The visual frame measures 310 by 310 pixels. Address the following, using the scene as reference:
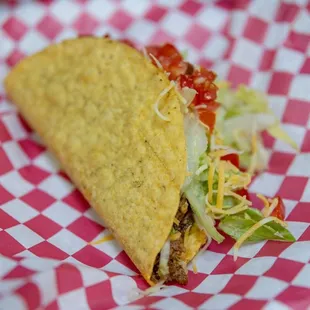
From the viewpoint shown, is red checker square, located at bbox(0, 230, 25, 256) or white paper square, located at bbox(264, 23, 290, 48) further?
white paper square, located at bbox(264, 23, 290, 48)

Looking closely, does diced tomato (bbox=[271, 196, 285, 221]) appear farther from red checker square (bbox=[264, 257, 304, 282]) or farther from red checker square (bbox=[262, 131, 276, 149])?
red checker square (bbox=[262, 131, 276, 149])

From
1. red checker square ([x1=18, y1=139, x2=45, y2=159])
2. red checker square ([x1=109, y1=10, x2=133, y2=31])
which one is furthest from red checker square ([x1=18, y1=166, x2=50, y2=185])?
red checker square ([x1=109, y1=10, x2=133, y2=31])

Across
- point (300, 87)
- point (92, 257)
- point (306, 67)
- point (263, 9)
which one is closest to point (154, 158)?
point (92, 257)

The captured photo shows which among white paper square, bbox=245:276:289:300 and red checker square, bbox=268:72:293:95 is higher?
red checker square, bbox=268:72:293:95

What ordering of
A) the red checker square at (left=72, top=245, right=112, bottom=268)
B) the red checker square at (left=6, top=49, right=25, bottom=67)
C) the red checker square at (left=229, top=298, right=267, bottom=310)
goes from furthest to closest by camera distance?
the red checker square at (left=6, top=49, right=25, bottom=67) < the red checker square at (left=72, top=245, right=112, bottom=268) < the red checker square at (left=229, top=298, right=267, bottom=310)

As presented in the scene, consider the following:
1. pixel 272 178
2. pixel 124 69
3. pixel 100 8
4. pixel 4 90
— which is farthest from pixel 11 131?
pixel 272 178

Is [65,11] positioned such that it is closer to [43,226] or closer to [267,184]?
[43,226]

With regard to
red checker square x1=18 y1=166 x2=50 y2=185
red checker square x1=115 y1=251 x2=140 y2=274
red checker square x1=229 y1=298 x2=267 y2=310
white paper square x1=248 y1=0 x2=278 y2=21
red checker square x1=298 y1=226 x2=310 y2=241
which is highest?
white paper square x1=248 y1=0 x2=278 y2=21
